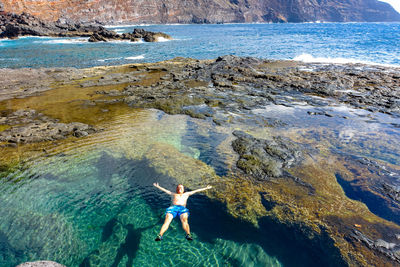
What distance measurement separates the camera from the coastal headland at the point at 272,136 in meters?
7.09

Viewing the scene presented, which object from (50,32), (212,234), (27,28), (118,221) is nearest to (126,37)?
(50,32)

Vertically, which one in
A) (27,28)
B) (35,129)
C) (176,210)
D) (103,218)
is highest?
(27,28)

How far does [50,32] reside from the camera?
85.2 meters

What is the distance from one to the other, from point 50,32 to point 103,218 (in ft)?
347

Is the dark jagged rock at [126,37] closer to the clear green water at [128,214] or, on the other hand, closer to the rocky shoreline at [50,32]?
the rocky shoreline at [50,32]

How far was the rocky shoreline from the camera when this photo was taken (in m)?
70.9

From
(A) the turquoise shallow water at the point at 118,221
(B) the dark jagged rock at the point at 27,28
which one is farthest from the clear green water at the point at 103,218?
(B) the dark jagged rock at the point at 27,28

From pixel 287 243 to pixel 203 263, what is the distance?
2643 millimetres

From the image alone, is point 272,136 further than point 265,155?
Yes

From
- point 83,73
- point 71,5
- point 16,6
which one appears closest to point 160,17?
point 71,5

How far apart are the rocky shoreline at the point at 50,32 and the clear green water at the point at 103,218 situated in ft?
219

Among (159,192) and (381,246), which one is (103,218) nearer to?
(159,192)

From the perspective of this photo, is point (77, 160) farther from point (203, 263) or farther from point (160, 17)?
point (160, 17)

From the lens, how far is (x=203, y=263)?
20.0 feet
